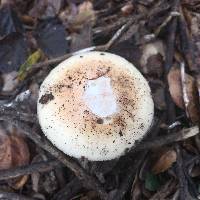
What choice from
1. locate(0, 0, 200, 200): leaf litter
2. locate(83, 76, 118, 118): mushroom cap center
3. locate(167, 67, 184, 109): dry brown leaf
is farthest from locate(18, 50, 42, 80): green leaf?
locate(167, 67, 184, 109): dry brown leaf

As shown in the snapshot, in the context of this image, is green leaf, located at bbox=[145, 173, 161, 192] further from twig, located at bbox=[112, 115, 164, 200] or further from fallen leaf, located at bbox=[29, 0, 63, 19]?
fallen leaf, located at bbox=[29, 0, 63, 19]

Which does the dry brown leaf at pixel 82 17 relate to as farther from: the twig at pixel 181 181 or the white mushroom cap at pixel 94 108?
the twig at pixel 181 181

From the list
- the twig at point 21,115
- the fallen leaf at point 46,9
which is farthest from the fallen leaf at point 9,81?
the fallen leaf at point 46,9

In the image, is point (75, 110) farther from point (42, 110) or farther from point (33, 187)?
point (33, 187)

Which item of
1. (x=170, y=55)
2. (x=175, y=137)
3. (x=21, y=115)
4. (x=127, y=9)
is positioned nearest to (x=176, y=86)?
(x=170, y=55)

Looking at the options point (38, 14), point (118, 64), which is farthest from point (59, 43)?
point (118, 64)
